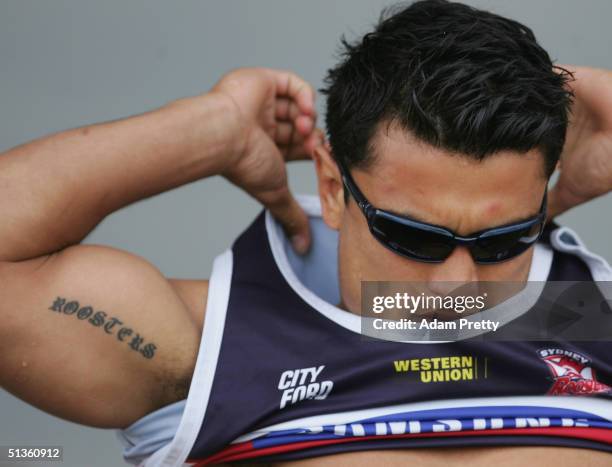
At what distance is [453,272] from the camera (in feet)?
4.42

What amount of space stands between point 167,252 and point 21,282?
5.03ft

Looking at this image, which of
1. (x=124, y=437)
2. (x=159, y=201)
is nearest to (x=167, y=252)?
(x=159, y=201)

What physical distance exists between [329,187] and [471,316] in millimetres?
348

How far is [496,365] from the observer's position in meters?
1.47

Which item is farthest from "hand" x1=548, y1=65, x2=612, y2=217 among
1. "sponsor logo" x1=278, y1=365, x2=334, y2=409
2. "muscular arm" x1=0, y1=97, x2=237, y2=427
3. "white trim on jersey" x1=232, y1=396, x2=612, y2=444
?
"muscular arm" x1=0, y1=97, x2=237, y2=427

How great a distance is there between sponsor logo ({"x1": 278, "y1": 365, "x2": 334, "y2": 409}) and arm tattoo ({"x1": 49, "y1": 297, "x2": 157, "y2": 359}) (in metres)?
0.21

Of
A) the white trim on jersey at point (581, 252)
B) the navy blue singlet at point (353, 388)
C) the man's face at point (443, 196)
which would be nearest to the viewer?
the man's face at point (443, 196)

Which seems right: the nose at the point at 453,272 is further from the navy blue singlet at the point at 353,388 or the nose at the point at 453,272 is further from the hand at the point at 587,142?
the hand at the point at 587,142

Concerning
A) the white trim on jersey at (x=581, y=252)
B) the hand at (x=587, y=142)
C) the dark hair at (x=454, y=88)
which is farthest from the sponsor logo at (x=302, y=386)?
the hand at (x=587, y=142)

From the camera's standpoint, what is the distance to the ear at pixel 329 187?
1580 millimetres

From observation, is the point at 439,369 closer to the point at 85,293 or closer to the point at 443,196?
the point at 443,196

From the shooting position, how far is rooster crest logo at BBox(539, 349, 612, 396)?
1.46 meters

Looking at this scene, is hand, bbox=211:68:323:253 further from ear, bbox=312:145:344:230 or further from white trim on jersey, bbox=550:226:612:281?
white trim on jersey, bbox=550:226:612:281

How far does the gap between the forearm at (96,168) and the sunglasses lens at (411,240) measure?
33cm
